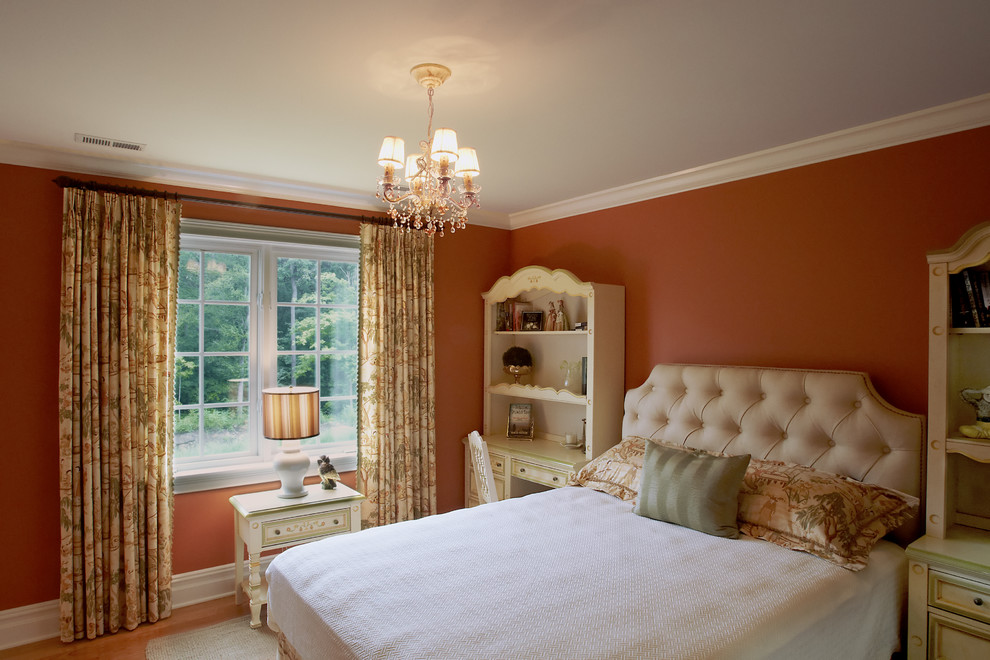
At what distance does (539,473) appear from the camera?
386cm

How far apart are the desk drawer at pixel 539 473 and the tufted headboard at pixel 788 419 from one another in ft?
1.67

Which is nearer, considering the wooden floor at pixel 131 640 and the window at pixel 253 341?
the wooden floor at pixel 131 640

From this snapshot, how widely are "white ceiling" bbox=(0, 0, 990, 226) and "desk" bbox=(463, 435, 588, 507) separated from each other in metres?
1.82

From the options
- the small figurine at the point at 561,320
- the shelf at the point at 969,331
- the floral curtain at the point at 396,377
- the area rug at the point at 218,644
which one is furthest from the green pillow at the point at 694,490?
the area rug at the point at 218,644

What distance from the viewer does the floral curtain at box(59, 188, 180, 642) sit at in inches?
121

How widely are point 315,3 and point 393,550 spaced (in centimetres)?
197

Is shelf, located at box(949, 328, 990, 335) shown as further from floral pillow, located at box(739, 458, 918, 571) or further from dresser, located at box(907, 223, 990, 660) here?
floral pillow, located at box(739, 458, 918, 571)

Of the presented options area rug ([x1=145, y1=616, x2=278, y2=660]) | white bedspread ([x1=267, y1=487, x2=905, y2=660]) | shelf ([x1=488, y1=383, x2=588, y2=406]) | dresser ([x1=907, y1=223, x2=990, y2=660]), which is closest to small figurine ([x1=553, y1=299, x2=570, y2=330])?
shelf ([x1=488, y1=383, x2=588, y2=406])

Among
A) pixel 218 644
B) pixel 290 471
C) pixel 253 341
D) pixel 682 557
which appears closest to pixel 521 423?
pixel 290 471

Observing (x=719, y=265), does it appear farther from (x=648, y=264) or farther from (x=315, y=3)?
(x=315, y=3)

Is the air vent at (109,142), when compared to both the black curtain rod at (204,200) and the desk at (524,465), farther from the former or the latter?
the desk at (524,465)

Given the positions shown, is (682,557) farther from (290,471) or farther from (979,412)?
(290,471)

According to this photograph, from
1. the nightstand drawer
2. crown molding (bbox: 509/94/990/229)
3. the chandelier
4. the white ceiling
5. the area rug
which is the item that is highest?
the white ceiling

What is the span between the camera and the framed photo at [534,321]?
Result: 4320 mm
